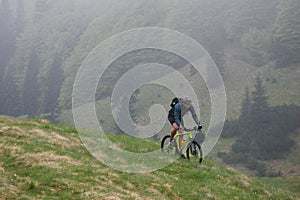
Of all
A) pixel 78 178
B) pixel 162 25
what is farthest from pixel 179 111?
pixel 162 25

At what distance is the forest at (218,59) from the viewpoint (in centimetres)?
8131

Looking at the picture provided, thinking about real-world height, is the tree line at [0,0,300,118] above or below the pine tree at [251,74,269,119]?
above

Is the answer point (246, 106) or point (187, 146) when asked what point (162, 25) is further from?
point (187, 146)

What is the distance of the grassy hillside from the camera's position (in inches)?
533

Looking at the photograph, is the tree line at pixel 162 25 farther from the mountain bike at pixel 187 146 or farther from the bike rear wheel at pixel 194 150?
the mountain bike at pixel 187 146

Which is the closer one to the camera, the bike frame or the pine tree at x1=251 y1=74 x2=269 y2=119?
the bike frame

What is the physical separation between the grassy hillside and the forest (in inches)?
2036

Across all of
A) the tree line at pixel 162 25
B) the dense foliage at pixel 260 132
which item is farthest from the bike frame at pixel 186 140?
the tree line at pixel 162 25

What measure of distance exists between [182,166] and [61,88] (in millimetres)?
140772

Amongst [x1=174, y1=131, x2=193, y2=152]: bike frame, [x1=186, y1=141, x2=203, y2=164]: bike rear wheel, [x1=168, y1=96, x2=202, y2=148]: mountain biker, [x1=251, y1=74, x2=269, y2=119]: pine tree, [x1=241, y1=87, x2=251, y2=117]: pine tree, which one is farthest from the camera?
[x1=241, y1=87, x2=251, y2=117]: pine tree

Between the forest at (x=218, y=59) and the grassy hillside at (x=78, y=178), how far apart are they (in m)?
51.7

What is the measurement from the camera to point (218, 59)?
409 ft

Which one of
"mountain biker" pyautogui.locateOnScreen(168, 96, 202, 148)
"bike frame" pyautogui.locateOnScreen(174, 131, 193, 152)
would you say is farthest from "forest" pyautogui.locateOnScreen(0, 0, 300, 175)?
"mountain biker" pyautogui.locateOnScreen(168, 96, 202, 148)

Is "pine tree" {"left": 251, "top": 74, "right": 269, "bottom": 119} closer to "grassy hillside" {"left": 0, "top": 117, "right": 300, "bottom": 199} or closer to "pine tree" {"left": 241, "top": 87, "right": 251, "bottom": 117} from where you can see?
"pine tree" {"left": 241, "top": 87, "right": 251, "bottom": 117}
